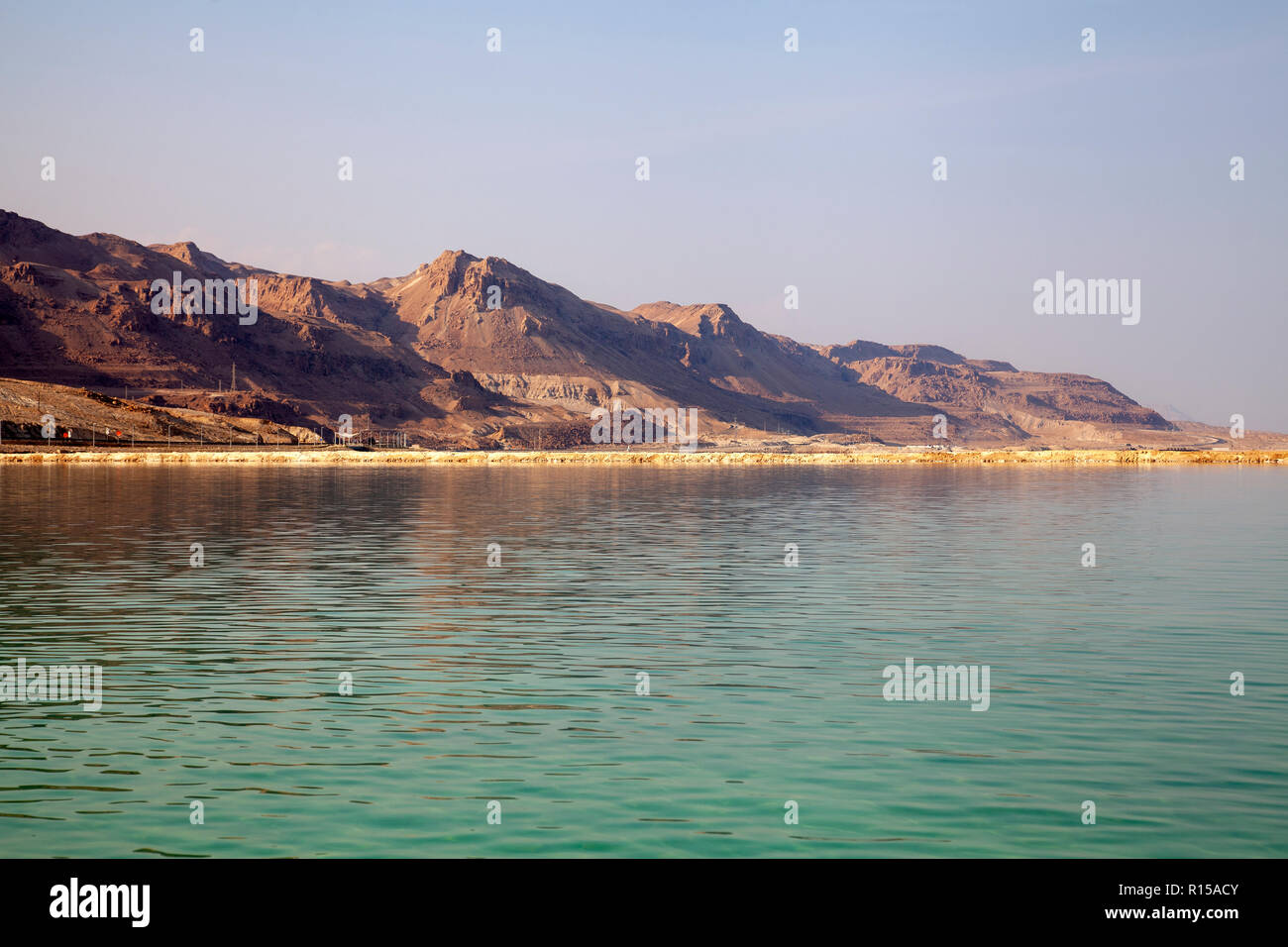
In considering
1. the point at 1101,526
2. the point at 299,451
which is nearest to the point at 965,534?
the point at 1101,526

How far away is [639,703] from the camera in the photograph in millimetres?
18391

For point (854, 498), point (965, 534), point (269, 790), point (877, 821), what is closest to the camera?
point (877, 821)

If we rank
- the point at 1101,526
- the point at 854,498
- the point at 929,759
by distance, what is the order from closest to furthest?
the point at 929,759, the point at 1101,526, the point at 854,498

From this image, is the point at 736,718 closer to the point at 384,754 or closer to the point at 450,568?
the point at 384,754

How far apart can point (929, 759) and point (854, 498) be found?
6929 centimetres

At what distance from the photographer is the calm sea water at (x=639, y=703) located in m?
12.6

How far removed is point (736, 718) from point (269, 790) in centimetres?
679

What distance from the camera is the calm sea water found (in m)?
12.6
